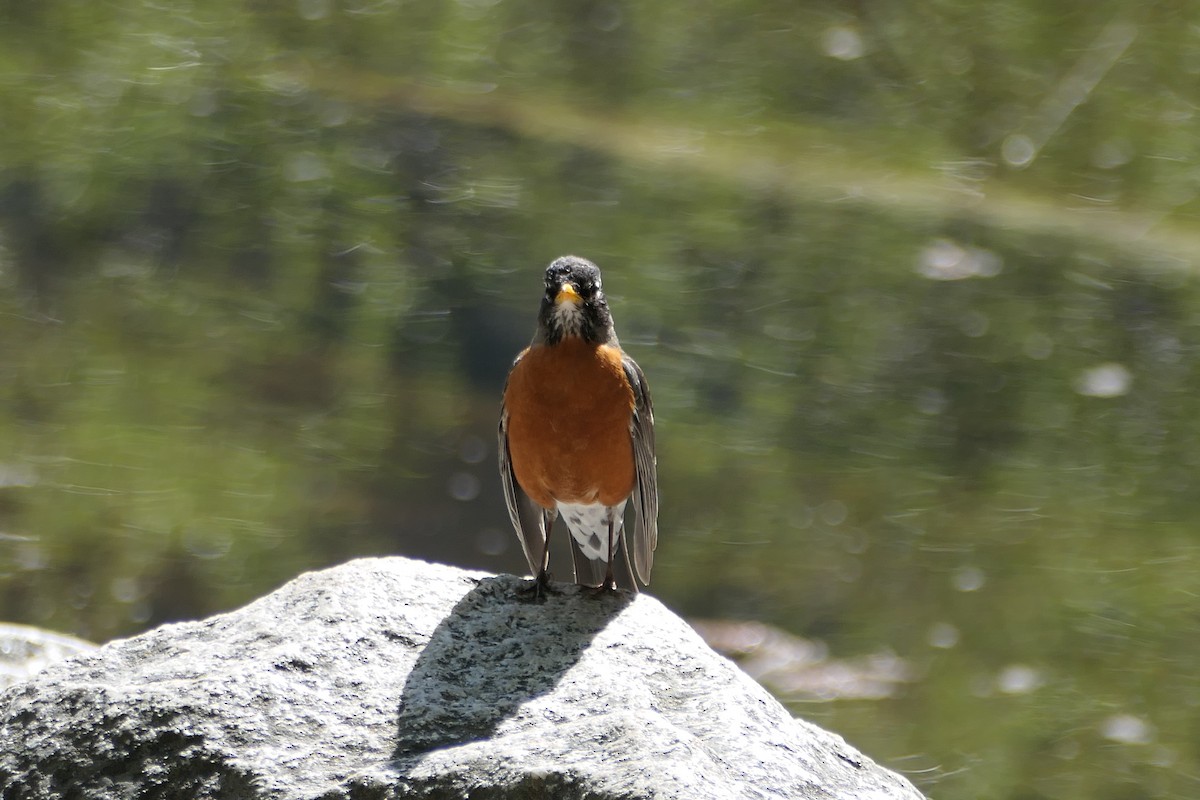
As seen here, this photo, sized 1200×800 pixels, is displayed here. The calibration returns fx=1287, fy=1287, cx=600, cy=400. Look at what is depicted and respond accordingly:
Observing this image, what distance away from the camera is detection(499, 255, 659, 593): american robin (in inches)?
170

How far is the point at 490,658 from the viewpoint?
3.67 meters

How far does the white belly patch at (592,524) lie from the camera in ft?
15.5

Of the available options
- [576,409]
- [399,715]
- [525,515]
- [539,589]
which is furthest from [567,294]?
[399,715]

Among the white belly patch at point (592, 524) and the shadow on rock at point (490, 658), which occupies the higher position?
the white belly patch at point (592, 524)

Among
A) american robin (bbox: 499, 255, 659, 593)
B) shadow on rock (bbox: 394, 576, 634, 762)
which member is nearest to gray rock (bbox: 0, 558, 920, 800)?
shadow on rock (bbox: 394, 576, 634, 762)

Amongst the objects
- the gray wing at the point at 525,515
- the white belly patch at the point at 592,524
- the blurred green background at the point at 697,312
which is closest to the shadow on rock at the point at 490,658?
the white belly patch at the point at 592,524

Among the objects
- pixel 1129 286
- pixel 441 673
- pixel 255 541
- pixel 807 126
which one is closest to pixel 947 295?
pixel 1129 286

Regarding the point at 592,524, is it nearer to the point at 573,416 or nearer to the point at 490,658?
the point at 573,416

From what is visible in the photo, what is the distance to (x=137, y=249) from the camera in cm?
1034

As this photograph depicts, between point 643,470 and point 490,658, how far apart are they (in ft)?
3.89

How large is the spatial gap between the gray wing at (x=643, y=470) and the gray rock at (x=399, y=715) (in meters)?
0.86

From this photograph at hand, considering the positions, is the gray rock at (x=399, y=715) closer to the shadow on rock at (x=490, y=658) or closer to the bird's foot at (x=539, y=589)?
the shadow on rock at (x=490, y=658)

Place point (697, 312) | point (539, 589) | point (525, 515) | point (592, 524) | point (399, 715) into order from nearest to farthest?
1. point (399, 715)
2. point (539, 589)
3. point (592, 524)
4. point (525, 515)
5. point (697, 312)

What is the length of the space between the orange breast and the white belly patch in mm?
243
